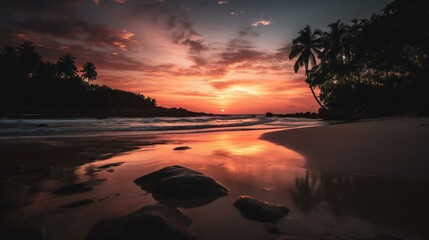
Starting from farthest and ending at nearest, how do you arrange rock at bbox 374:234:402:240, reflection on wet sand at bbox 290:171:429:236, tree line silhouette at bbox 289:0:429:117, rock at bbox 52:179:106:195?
tree line silhouette at bbox 289:0:429:117, rock at bbox 52:179:106:195, reflection on wet sand at bbox 290:171:429:236, rock at bbox 374:234:402:240

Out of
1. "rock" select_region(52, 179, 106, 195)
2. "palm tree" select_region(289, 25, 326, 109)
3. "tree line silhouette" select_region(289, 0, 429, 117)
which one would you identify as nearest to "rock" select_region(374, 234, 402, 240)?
"rock" select_region(52, 179, 106, 195)

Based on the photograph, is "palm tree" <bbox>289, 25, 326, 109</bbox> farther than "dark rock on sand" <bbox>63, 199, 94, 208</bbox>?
Yes

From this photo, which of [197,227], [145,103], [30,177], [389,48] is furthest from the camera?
[145,103]

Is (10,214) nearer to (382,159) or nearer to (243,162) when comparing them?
(243,162)

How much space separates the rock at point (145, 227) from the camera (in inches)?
53.1

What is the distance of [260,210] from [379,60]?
6.92 metres

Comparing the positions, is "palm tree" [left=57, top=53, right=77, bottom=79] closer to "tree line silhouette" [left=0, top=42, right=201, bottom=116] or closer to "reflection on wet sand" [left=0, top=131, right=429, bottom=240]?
"tree line silhouette" [left=0, top=42, right=201, bottom=116]

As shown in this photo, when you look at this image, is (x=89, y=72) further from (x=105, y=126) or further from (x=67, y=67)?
(x=105, y=126)

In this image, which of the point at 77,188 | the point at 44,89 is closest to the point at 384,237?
the point at 77,188

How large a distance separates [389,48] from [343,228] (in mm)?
6667

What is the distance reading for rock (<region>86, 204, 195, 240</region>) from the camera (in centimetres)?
135

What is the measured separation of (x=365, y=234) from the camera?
136 centimetres

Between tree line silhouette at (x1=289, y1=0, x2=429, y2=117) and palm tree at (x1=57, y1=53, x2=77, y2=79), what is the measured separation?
183 ft

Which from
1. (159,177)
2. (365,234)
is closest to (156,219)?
(159,177)
